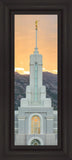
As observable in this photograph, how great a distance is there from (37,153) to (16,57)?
0.58m

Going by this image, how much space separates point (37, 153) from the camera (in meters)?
0.94

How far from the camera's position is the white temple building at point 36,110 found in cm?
116

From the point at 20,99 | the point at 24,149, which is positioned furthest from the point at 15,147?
the point at 20,99

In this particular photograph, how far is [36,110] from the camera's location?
118 cm

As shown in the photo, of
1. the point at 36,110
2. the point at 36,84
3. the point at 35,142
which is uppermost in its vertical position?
the point at 36,84

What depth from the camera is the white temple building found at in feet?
3.81

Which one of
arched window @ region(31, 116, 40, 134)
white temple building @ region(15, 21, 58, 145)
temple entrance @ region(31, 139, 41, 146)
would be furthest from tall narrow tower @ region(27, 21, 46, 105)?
temple entrance @ region(31, 139, 41, 146)

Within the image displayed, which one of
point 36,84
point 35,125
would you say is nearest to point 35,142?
point 35,125

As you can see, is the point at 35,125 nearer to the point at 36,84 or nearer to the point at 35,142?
the point at 35,142

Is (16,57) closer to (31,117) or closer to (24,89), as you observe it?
(24,89)

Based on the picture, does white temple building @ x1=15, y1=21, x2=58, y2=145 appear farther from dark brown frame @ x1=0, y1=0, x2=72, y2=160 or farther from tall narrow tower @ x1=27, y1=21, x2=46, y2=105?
dark brown frame @ x1=0, y1=0, x2=72, y2=160
